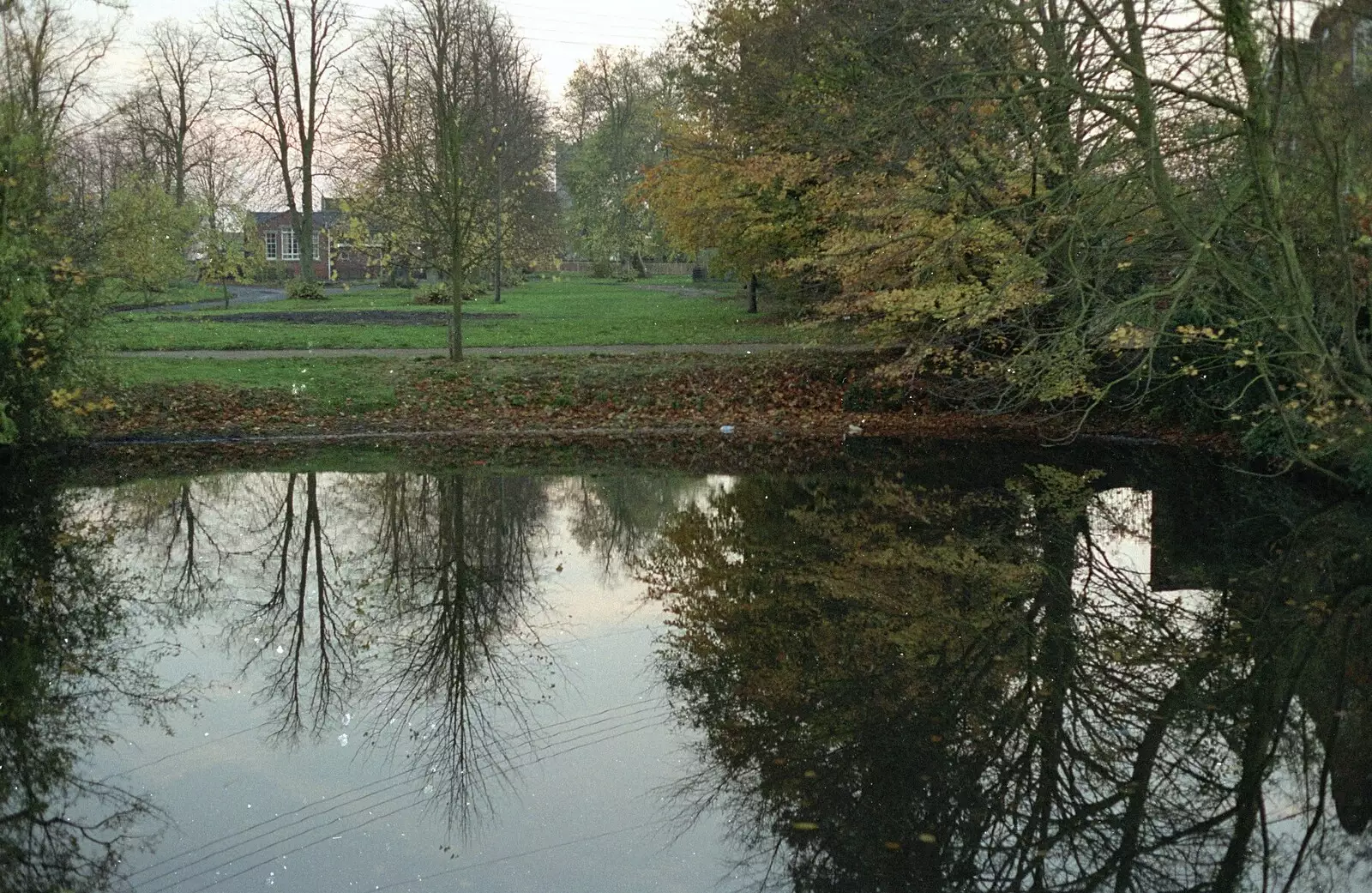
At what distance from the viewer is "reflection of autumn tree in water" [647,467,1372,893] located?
18.6 feet

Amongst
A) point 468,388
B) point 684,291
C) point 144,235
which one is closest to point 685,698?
point 468,388

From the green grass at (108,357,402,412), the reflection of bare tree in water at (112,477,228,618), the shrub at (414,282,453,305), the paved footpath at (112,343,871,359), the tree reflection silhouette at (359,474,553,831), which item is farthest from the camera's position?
the shrub at (414,282,453,305)

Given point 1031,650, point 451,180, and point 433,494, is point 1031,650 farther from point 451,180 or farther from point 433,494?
point 451,180

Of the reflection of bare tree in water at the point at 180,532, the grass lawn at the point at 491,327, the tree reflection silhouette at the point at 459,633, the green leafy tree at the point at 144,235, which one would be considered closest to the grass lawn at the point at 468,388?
the grass lawn at the point at 491,327

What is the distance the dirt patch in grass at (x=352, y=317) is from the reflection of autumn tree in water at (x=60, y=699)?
19802 mm

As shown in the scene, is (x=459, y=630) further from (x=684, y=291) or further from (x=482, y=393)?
(x=684, y=291)

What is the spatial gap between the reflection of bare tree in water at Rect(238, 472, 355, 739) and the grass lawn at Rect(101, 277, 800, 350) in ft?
24.0

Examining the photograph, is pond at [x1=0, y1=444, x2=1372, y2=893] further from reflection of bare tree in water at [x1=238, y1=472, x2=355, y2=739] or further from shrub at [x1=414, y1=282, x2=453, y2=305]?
shrub at [x1=414, y1=282, x2=453, y2=305]

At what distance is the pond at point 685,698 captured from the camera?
18.5 feet

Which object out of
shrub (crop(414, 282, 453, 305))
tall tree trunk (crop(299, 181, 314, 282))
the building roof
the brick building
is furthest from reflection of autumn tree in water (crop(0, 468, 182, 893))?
the building roof

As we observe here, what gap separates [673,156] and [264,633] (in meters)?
23.5

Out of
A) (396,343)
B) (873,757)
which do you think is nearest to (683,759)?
(873,757)

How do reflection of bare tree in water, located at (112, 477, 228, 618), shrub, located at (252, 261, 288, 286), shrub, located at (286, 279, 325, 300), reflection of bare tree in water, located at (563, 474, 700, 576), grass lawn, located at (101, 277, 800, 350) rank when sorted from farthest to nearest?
shrub, located at (252, 261, 288, 286), shrub, located at (286, 279, 325, 300), grass lawn, located at (101, 277, 800, 350), reflection of bare tree in water, located at (563, 474, 700, 576), reflection of bare tree in water, located at (112, 477, 228, 618)

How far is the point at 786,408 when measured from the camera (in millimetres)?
21844
